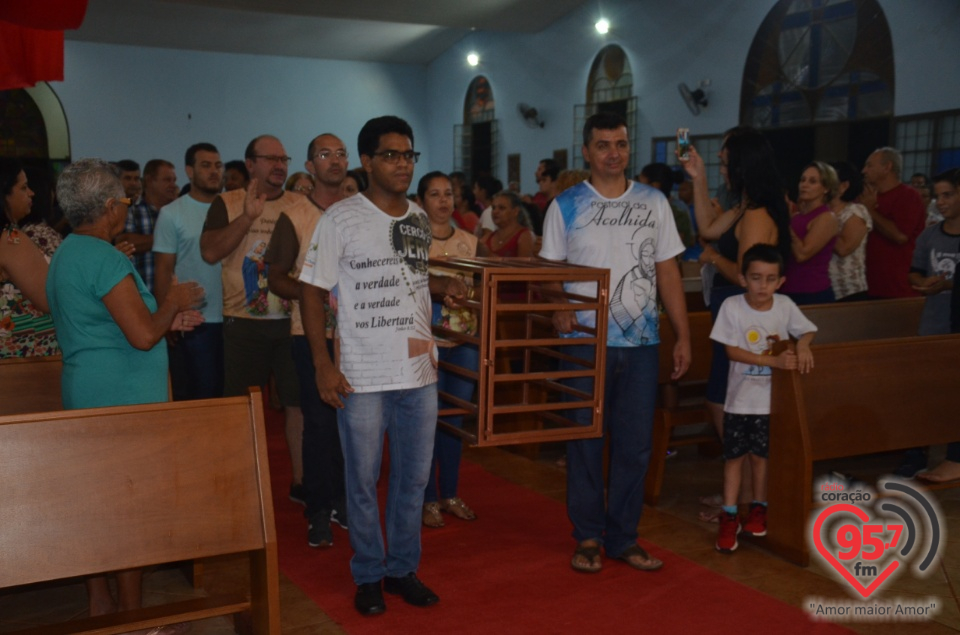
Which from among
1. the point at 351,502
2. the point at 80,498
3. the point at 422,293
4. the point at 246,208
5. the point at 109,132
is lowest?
the point at 351,502

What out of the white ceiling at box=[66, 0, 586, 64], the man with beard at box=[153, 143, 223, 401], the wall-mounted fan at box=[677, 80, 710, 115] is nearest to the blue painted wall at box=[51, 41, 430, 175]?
the white ceiling at box=[66, 0, 586, 64]

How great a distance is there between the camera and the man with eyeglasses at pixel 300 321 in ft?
12.5

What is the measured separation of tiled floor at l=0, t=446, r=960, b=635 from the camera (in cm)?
325

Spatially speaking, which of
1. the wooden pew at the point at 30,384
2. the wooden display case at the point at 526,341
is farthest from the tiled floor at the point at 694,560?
the wooden display case at the point at 526,341

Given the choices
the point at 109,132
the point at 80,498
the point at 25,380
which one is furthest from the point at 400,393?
the point at 109,132

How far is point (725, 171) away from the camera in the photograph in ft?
13.7

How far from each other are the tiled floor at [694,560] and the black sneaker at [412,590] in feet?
0.92

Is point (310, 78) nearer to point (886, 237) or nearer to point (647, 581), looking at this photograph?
point (886, 237)

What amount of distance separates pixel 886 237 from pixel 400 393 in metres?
3.96

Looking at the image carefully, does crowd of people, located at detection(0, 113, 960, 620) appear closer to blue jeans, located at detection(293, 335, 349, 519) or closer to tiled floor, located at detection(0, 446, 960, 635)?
blue jeans, located at detection(293, 335, 349, 519)

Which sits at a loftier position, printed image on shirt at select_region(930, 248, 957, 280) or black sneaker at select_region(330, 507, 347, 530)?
printed image on shirt at select_region(930, 248, 957, 280)

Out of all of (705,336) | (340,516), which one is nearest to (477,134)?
(705,336)

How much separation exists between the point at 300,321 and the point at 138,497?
1.40 m

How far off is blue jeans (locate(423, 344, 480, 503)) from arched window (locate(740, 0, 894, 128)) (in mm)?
8067
